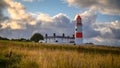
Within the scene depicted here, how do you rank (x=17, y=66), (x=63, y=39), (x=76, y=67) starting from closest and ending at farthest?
1. (x=76, y=67)
2. (x=17, y=66)
3. (x=63, y=39)

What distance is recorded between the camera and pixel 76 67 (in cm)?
1118

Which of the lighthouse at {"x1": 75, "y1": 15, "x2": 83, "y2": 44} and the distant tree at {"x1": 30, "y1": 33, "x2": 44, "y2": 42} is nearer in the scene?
the lighthouse at {"x1": 75, "y1": 15, "x2": 83, "y2": 44}

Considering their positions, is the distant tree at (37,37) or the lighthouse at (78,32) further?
the distant tree at (37,37)

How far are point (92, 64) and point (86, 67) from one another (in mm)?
575

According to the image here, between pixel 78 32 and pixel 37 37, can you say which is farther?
pixel 37 37

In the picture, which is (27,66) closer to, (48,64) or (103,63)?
(48,64)

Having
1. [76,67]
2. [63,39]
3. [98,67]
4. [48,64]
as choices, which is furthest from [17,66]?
[63,39]

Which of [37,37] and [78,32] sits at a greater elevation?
[37,37]

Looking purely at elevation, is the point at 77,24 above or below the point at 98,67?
above

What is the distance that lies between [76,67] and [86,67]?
1.46 ft

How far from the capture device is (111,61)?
1305cm

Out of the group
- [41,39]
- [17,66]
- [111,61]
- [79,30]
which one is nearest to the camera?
[17,66]

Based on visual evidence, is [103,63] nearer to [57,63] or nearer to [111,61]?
[111,61]

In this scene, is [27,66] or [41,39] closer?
[27,66]
